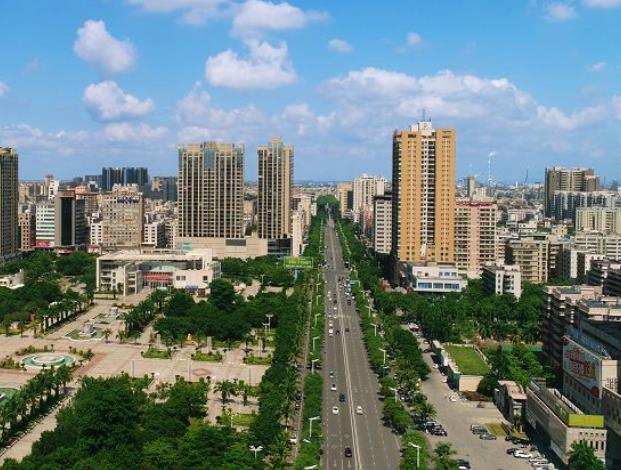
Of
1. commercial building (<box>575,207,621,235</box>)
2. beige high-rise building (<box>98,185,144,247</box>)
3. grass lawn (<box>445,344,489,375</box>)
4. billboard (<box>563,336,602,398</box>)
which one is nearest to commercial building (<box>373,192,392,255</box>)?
beige high-rise building (<box>98,185,144,247</box>)

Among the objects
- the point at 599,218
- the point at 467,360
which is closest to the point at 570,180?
the point at 599,218

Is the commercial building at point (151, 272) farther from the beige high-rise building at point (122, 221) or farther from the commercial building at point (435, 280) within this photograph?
the beige high-rise building at point (122, 221)

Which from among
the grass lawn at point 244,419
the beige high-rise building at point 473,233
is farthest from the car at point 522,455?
the beige high-rise building at point 473,233

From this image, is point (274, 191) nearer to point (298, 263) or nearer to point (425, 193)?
point (298, 263)

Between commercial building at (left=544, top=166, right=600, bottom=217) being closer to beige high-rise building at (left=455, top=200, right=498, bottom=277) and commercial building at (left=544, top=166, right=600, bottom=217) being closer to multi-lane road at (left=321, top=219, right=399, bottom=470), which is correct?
beige high-rise building at (left=455, top=200, right=498, bottom=277)

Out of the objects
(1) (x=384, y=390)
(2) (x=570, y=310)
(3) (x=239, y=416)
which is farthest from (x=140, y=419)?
(2) (x=570, y=310)

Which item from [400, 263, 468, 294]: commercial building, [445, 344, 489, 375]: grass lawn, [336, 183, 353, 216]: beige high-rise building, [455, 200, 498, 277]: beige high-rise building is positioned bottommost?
[445, 344, 489, 375]: grass lawn

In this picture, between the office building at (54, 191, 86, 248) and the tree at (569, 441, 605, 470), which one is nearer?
the tree at (569, 441, 605, 470)
